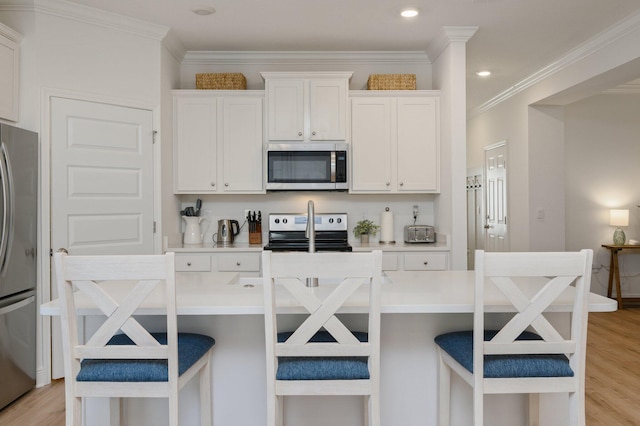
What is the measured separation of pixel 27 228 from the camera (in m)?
3.10

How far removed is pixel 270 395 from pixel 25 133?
2.43 m

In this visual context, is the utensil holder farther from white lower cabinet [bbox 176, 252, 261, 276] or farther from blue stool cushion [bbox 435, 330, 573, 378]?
blue stool cushion [bbox 435, 330, 573, 378]

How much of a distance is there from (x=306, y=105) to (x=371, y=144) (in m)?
0.66

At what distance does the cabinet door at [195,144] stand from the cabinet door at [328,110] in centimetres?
85

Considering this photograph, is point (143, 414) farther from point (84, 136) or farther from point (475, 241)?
point (475, 241)

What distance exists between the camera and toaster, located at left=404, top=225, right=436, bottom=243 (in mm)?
4367

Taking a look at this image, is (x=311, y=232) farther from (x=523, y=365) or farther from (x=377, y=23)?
(x=377, y=23)

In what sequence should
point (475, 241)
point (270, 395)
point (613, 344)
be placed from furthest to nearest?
point (475, 241), point (613, 344), point (270, 395)

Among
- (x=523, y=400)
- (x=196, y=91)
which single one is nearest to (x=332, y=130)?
(x=196, y=91)

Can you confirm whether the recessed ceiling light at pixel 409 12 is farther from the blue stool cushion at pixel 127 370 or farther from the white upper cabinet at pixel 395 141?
the blue stool cushion at pixel 127 370

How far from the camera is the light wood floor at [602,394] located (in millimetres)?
2709

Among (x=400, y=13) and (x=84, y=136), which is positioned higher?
(x=400, y=13)

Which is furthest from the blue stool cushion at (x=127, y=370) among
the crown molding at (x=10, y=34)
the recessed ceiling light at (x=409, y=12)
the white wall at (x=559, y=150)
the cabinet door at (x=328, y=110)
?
the white wall at (x=559, y=150)

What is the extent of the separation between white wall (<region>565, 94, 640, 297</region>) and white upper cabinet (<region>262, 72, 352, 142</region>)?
3.37m
